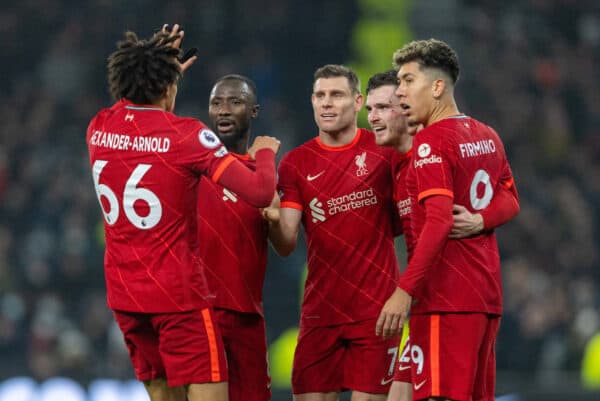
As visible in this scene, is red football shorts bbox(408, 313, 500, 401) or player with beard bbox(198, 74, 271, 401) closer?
red football shorts bbox(408, 313, 500, 401)

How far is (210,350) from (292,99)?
867 cm

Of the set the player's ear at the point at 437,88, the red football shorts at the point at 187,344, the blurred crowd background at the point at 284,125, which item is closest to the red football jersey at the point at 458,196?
the player's ear at the point at 437,88

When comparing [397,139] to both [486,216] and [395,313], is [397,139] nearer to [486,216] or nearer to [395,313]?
[486,216]

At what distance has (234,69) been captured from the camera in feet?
44.0

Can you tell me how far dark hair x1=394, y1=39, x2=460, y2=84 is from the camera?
5.02 m

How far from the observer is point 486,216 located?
496 cm

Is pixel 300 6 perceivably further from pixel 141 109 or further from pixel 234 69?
pixel 141 109

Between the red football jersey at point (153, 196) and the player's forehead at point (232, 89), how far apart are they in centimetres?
109

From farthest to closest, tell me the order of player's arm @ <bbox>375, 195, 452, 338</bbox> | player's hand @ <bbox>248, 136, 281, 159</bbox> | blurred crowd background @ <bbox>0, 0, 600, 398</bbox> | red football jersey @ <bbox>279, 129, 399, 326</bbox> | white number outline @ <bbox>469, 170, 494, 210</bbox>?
blurred crowd background @ <bbox>0, 0, 600, 398</bbox> < red football jersey @ <bbox>279, 129, 399, 326</bbox> < player's hand @ <bbox>248, 136, 281, 159</bbox> < white number outline @ <bbox>469, 170, 494, 210</bbox> < player's arm @ <bbox>375, 195, 452, 338</bbox>

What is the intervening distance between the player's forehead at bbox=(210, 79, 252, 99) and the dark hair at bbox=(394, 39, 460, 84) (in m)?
1.12

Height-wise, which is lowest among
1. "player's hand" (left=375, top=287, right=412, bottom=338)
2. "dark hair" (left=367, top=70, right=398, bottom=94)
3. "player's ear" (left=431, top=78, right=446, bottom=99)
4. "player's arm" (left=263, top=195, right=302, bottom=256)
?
"player's hand" (left=375, top=287, right=412, bottom=338)

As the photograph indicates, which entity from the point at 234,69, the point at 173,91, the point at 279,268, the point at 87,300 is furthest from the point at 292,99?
the point at 173,91

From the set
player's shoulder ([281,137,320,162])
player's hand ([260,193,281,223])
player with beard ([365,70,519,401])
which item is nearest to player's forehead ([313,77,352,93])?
player with beard ([365,70,519,401])

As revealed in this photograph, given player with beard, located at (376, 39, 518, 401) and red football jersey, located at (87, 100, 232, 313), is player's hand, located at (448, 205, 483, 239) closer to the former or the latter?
player with beard, located at (376, 39, 518, 401)
